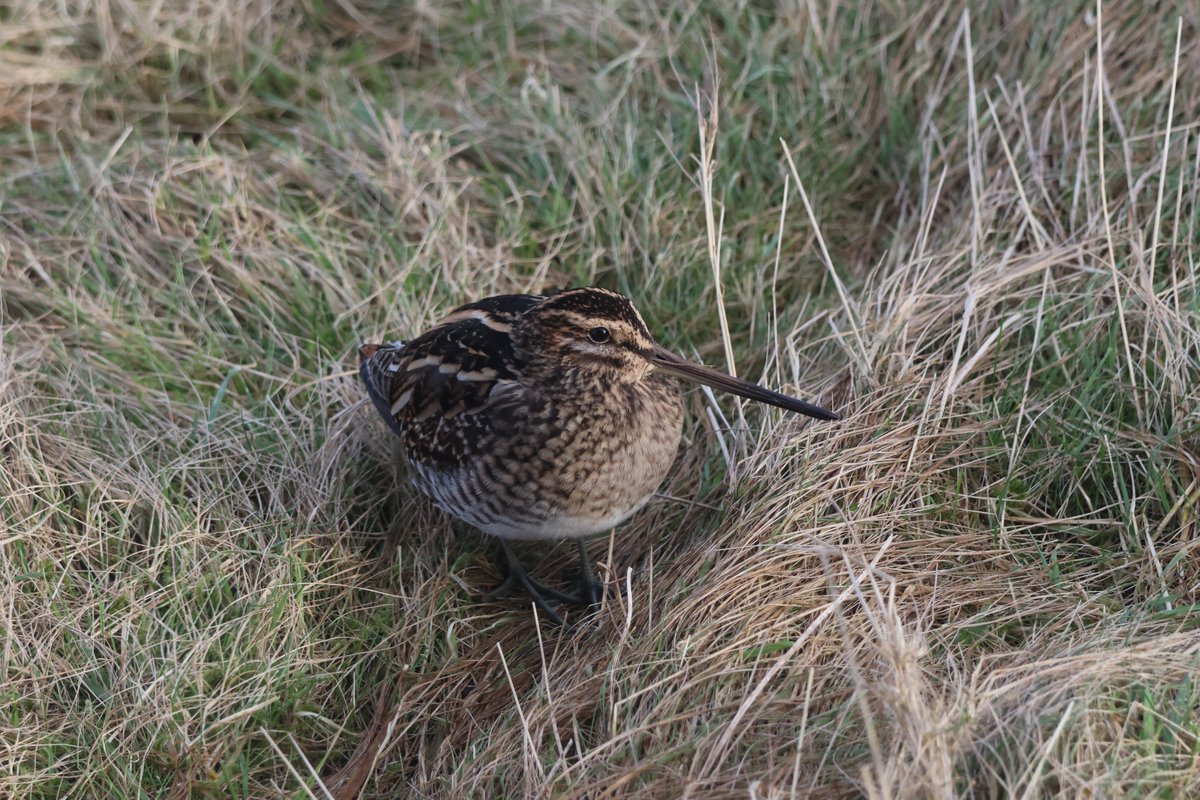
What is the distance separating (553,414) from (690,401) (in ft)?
3.03

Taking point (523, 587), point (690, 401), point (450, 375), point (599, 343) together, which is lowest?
point (523, 587)

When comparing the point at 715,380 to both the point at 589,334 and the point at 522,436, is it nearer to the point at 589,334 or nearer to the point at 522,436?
the point at 589,334

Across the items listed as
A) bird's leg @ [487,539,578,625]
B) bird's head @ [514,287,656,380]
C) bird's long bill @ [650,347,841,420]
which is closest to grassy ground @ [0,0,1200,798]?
bird's leg @ [487,539,578,625]

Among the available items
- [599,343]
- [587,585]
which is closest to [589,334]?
[599,343]

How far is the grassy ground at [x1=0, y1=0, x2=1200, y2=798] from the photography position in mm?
3119

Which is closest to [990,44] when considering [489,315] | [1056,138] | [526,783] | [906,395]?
[1056,138]

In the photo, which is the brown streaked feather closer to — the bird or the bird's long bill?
the bird

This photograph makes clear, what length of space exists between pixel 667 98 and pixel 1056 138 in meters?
1.46

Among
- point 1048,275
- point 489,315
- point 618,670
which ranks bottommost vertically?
point 618,670

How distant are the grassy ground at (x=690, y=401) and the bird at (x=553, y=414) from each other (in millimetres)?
290

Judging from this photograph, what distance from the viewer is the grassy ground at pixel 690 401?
3119 mm

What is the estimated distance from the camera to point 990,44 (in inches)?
198

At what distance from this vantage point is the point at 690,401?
4.38 meters

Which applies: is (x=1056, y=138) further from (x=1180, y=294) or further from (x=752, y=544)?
(x=752, y=544)
